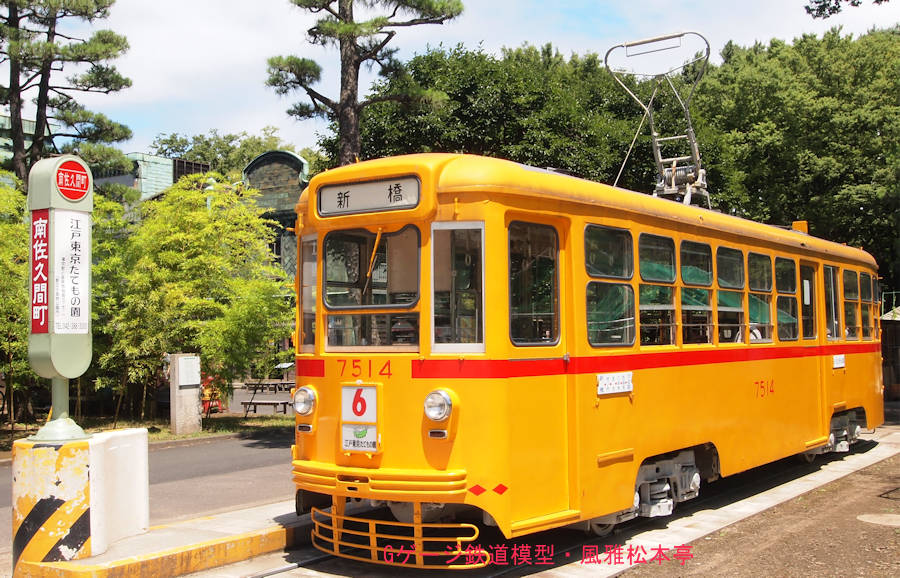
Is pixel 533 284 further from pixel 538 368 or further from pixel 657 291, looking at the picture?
pixel 657 291

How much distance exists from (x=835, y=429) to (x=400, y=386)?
322 inches

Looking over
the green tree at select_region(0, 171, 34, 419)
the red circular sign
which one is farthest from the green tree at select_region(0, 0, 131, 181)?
the red circular sign

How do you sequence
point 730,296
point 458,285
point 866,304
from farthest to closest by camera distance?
point 866,304 < point 730,296 < point 458,285

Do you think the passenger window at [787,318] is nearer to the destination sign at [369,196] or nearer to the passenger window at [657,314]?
the passenger window at [657,314]

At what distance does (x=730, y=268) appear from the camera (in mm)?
9320

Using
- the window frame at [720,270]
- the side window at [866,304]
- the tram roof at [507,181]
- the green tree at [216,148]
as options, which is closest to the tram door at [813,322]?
the window frame at [720,270]

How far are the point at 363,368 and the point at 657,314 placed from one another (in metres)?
2.92

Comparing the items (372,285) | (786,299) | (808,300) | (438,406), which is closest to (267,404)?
(808,300)

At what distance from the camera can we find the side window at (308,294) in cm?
731

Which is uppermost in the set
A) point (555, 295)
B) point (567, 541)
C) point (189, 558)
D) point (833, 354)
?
point (555, 295)

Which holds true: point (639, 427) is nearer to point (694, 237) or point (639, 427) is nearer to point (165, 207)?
point (694, 237)

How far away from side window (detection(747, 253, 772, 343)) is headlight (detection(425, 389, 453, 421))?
4.74m

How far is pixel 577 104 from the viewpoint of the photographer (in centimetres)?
2527

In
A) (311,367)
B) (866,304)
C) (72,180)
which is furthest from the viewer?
(866,304)
